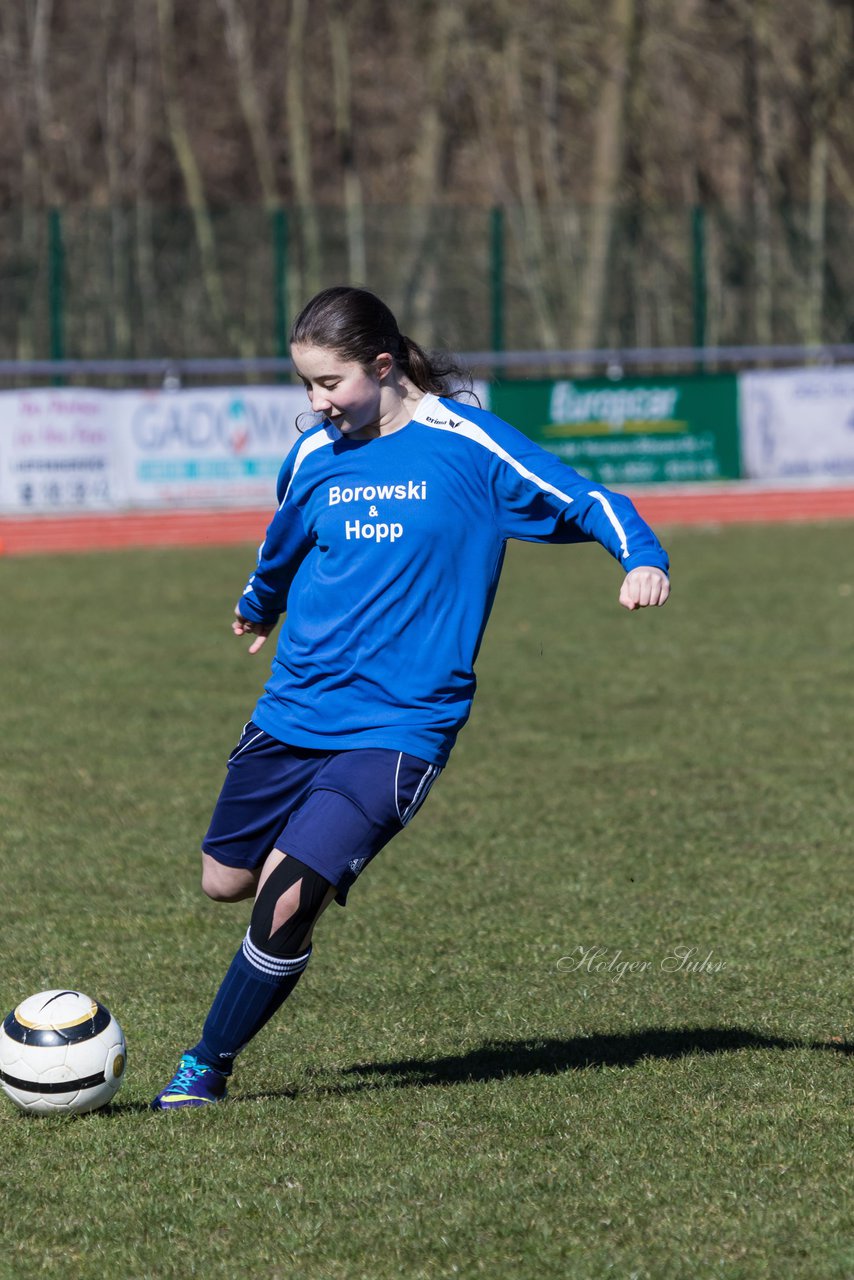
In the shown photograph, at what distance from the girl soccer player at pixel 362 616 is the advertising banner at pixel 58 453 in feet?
49.4

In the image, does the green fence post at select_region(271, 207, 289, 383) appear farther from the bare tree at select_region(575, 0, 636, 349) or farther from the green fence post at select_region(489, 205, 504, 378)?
the bare tree at select_region(575, 0, 636, 349)

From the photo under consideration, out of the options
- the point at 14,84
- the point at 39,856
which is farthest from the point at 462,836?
the point at 14,84

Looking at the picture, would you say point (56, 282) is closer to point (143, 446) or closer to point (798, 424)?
point (143, 446)

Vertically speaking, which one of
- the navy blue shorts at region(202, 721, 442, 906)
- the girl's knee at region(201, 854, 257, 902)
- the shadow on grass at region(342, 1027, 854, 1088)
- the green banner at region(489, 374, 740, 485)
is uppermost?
the navy blue shorts at region(202, 721, 442, 906)

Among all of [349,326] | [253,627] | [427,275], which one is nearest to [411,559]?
[349,326]

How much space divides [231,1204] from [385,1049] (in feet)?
3.90

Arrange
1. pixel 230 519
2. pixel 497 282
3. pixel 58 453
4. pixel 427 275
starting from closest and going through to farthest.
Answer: pixel 58 453 → pixel 230 519 → pixel 497 282 → pixel 427 275

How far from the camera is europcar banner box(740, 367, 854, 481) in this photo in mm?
21578

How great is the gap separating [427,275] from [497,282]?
1028 millimetres

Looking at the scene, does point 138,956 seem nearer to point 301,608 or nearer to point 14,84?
point 301,608

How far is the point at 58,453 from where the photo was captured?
19.2 meters

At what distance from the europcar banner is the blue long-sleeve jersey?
17.5m

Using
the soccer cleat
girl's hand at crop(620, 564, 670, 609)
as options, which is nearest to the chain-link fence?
the soccer cleat

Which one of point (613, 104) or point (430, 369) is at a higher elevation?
point (430, 369)
